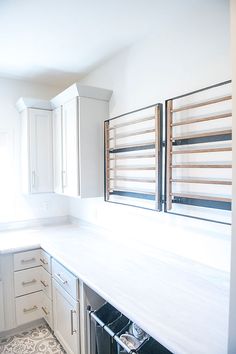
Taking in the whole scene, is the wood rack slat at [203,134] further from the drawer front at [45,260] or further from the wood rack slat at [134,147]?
the drawer front at [45,260]

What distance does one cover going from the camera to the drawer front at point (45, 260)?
2.17m

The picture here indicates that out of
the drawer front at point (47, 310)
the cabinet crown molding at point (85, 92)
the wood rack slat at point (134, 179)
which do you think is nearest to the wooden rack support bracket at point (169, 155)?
the wood rack slat at point (134, 179)

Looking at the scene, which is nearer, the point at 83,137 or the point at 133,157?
the point at 133,157

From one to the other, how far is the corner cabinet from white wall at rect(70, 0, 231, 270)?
160 mm

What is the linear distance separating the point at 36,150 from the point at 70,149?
48cm

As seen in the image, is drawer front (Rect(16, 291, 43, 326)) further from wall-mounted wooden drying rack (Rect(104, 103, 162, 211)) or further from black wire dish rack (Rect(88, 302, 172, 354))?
wall-mounted wooden drying rack (Rect(104, 103, 162, 211))

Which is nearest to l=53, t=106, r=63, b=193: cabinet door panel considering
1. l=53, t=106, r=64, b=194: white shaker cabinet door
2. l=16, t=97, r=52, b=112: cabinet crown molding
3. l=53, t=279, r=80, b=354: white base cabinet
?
l=53, t=106, r=64, b=194: white shaker cabinet door

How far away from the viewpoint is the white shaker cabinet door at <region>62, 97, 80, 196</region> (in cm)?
229

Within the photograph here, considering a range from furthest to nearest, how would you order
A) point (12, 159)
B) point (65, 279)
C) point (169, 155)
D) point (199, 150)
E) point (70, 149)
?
point (12, 159) → point (70, 149) → point (65, 279) → point (169, 155) → point (199, 150)

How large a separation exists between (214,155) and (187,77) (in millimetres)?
550

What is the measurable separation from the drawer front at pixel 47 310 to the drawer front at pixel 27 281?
129mm

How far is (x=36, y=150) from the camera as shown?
2648 millimetres

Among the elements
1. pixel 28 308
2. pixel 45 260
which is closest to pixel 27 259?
pixel 45 260

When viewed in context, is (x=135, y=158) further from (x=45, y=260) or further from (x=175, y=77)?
(x=45, y=260)
